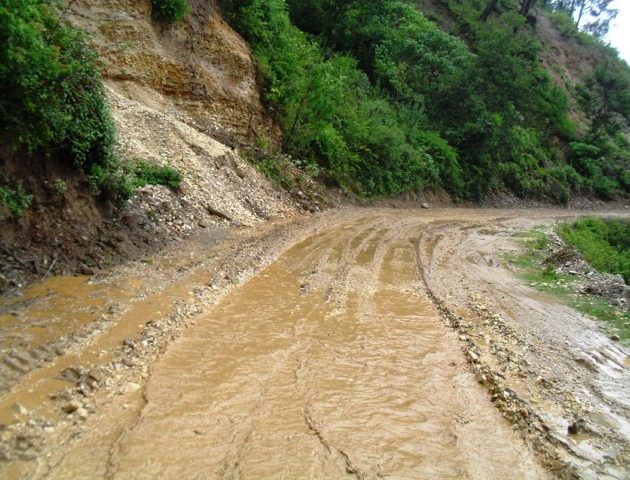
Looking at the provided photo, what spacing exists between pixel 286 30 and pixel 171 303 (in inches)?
621

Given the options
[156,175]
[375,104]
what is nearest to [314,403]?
[156,175]

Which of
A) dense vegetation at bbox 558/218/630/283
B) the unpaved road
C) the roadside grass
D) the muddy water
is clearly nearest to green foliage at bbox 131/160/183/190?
the unpaved road

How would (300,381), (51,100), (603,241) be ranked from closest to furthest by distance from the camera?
(300,381) < (51,100) < (603,241)

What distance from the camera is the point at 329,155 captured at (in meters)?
18.4

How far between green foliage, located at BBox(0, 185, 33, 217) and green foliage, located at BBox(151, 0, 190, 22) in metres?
9.79

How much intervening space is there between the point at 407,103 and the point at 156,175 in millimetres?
19757

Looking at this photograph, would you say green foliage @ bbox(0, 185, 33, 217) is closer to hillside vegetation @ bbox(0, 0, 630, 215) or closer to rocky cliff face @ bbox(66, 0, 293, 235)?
hillside vegetation @ bbox(0, 0, 630, 215)

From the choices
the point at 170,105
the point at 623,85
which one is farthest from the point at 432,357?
the point at 623,85

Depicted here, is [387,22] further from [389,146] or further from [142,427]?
[142,427]

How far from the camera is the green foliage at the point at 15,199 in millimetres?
5824

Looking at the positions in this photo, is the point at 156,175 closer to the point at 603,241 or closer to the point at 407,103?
the point at 603,241

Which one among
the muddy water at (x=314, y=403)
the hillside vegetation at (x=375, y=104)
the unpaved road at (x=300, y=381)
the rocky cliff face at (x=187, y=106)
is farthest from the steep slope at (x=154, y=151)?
the muddy water at (x=314, y=403)

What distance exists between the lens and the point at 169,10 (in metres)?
13.8

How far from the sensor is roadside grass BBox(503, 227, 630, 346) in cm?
726
